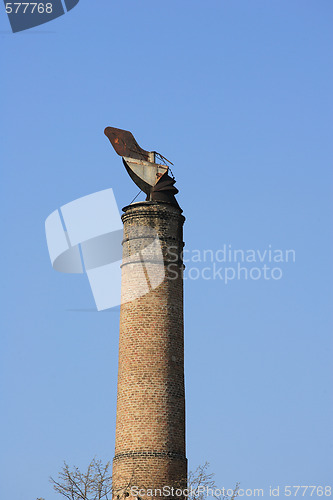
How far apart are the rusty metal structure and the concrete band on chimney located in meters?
0.57

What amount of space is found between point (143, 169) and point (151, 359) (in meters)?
6.57

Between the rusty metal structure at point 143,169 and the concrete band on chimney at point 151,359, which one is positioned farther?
the rusty metal structure at point 143,169

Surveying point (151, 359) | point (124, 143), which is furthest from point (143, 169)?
point (151, 359)

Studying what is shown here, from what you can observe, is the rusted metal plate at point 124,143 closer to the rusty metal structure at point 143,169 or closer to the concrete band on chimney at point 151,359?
the rusty metal structure at point 143,169

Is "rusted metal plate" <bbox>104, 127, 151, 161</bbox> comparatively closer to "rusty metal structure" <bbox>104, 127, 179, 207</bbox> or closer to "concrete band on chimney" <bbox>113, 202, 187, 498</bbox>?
"rusty metal structure" <bbox>104, 127, 179, 207</bbox>

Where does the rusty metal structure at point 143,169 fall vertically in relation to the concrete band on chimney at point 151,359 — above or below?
above

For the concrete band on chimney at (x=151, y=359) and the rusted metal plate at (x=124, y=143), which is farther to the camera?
the rusted metal plate at (x=124, y=143)

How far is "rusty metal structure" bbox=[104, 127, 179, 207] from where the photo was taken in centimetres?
2973

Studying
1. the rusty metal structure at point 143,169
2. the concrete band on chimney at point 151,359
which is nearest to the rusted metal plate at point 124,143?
the rusty metal structure at point 143,169

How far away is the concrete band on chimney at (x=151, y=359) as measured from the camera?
1049 inches

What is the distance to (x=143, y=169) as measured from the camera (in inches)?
1181

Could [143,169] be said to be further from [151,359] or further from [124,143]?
[151,359]

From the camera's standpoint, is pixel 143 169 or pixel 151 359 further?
pixel 143 169

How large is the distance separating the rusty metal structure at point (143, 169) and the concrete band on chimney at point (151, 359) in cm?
57
